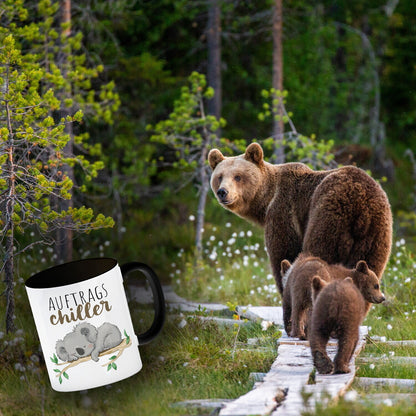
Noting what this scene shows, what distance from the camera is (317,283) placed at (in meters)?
3.78

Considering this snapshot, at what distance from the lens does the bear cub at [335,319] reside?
365 cm

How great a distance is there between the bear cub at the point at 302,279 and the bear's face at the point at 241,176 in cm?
55

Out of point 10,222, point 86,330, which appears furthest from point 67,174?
point 86,330

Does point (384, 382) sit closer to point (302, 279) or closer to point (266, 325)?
point (302, 279)

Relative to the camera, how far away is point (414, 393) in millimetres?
3840

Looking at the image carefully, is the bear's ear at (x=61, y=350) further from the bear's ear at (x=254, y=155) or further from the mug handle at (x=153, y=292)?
the bear's ear at (x=254, y=155)

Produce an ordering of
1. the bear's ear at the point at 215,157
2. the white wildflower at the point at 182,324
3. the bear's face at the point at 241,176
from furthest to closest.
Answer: the white wildflower at the point at 182,324, the bear's ear at the point at 215,157, the bear's face at the point at 241,176

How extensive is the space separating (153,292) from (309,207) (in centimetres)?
160

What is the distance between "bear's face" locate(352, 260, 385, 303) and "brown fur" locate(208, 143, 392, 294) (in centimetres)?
29

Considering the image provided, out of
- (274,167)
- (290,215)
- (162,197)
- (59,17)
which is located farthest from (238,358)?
(162,197)

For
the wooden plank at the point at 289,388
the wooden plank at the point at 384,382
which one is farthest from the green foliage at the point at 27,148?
the wooden plank at the point at 384,382

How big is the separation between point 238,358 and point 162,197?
766cm

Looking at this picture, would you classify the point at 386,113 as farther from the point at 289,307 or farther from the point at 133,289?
the point at 289,307

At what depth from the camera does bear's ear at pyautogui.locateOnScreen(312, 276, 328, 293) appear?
377 centimetres
